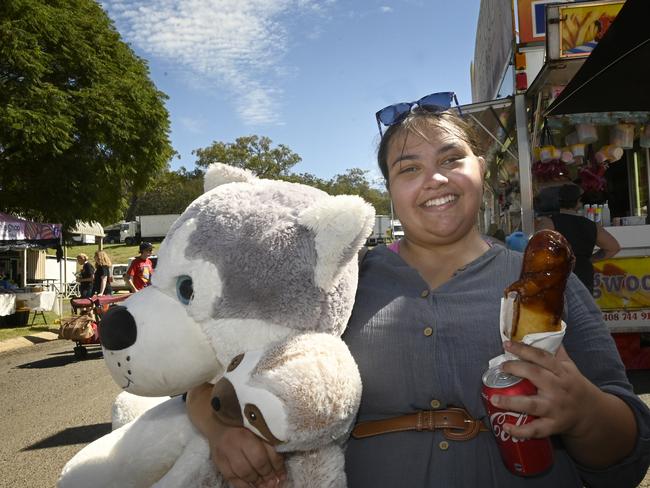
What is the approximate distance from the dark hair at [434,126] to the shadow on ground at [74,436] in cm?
388

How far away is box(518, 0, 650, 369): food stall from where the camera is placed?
4.24 metres

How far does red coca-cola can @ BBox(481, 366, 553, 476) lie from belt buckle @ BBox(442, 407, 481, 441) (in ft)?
0.51

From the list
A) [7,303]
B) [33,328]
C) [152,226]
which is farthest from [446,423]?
[152,226]

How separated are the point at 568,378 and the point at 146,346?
3.07 feet

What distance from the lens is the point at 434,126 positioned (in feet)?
5.26

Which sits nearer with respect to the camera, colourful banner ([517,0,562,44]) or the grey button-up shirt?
the grey button-up shirt

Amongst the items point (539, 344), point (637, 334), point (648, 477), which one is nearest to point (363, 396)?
point (539, 344)

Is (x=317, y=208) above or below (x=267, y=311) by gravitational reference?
above

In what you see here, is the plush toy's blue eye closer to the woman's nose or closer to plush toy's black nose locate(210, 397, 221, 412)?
plush toy's black nose locate(210, 397, 221, 412)

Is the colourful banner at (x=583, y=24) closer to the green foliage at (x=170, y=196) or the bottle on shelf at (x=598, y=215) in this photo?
the bottle on shelf at (x=598, y=215)

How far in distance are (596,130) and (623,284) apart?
1.75m

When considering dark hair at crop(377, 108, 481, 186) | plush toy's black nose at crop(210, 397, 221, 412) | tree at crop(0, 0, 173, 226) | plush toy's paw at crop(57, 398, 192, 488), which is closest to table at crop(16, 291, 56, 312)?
A: tree at crop(0, 0, 173, 226)

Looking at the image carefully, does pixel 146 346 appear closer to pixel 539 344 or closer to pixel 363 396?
pixel 363 396

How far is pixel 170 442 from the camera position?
1.40m
